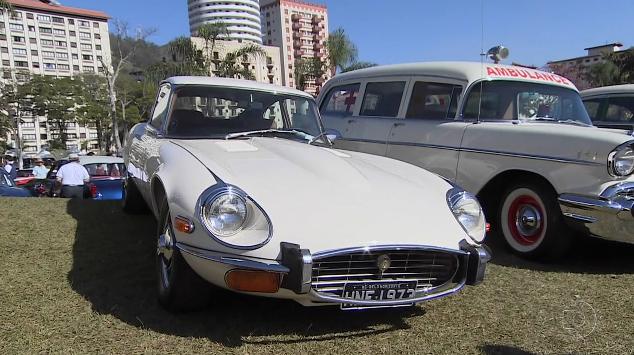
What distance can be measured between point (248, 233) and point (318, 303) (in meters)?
0.52

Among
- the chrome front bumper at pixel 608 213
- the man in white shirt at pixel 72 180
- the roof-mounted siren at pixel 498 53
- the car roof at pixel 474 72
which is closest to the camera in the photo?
the chrome front bumper at pixel 608 213

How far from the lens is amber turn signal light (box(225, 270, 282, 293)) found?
249cm

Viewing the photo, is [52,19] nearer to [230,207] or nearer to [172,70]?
[172,70]

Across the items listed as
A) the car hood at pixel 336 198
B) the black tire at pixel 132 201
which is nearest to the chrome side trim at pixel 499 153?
the car hood at pixel 336 198

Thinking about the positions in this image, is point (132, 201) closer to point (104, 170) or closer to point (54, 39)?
point (104, 170)

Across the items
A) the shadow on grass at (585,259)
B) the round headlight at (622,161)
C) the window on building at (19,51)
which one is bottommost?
the shadow on grass at (585,259)

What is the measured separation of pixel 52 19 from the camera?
326 ft

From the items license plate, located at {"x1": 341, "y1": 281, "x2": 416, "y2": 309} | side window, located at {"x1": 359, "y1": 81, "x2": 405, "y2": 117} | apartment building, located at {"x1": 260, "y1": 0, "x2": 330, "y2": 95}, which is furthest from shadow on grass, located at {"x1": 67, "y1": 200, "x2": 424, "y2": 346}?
apartment building, located at {"x1": 260, "y1": 0, "x2": 330, "y2": 95}

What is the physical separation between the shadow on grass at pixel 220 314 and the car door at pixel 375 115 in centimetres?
305

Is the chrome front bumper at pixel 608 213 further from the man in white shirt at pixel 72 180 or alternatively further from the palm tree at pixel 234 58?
the palm tree at pixel 234 58

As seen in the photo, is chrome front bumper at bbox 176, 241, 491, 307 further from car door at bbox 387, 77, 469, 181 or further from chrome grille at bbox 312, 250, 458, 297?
car door at bbox 387, 77, 469, 181

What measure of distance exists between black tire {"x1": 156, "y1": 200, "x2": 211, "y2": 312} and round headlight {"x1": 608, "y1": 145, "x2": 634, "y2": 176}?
3310mm

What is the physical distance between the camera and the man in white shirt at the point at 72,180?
884 cm

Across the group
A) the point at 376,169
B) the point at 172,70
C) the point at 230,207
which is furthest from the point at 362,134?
the point at 172,70
